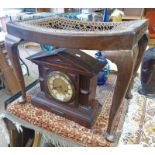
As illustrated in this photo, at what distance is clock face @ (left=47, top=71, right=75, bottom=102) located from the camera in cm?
76

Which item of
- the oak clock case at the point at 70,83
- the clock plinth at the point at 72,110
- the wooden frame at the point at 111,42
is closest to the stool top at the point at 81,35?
the wooden frame at the point at 111,42

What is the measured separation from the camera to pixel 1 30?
182 cm

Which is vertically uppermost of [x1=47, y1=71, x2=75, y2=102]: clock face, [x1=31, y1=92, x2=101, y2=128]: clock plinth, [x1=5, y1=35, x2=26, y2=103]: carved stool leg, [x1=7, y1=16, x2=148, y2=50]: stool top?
[x1=7, y1=16, x2=148, y2=50]: stool top

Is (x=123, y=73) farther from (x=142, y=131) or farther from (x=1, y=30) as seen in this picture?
(x=1, y=30)

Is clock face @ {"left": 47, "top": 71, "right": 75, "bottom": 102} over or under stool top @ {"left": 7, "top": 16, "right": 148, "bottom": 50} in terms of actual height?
under

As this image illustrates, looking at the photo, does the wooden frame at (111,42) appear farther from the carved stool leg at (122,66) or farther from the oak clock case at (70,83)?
the oak clock case at (70,83)

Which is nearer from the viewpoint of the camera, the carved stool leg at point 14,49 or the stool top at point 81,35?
the stool top at point 81,35

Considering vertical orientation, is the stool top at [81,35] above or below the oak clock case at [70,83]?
above

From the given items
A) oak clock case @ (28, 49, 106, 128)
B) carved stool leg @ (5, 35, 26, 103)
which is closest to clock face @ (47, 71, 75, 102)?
oak clock case @ (28, 49, 106, 128)

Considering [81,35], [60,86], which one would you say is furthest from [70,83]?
[81,35]

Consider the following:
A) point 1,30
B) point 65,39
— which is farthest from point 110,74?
point 1,30

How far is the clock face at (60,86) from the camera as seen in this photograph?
76cm

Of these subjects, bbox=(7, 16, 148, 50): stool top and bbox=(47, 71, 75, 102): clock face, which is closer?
bbox=(7, 16, 148, 50): stool top

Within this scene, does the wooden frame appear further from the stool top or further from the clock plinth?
the clock plinth
